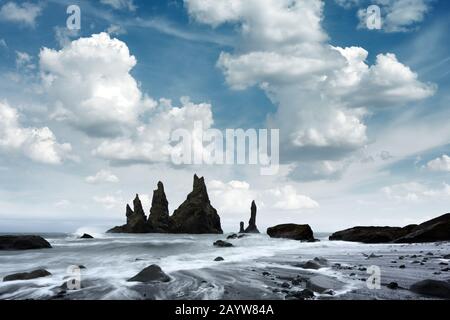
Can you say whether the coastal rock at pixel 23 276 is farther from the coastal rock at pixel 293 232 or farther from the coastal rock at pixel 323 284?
the coastal rock at pixel 293 232

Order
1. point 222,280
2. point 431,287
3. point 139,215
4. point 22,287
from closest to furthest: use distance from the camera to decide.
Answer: point 431,287 → point 22,287 → point 222,280 → point 139,215

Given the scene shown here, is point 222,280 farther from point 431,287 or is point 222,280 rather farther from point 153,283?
point 431,287

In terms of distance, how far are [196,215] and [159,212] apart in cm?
1827

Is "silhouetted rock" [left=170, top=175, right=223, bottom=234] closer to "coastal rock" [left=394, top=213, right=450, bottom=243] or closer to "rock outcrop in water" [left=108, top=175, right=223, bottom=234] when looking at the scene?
"rock outcrop in water" [left=108, top=175, right=223, bottom=234]

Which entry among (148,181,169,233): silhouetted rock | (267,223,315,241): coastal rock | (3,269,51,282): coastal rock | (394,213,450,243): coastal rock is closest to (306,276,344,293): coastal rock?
(3,269,51,282): coastal rock

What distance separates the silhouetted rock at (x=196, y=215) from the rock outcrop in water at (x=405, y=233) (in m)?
76.2

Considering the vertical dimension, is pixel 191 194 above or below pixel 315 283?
above

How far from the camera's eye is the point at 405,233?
54094mm

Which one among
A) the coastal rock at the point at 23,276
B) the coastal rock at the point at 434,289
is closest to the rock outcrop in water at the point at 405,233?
the coastal rock at the point at 434,289

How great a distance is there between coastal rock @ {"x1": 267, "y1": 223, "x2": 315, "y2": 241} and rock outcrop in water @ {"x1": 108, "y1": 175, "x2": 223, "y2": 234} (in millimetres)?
58922

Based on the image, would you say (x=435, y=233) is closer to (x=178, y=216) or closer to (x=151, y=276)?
(x=151, y=276)
